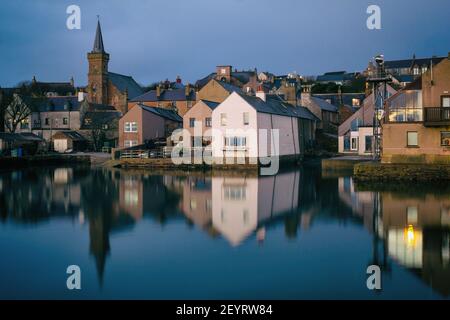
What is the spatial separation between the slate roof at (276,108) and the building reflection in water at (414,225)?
673 inches

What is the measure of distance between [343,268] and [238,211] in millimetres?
9206

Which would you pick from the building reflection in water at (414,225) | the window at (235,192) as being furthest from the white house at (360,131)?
the building reflection in water at (414,225)

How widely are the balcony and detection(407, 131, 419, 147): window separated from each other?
102 centimetres

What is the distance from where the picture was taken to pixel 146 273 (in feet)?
42.5

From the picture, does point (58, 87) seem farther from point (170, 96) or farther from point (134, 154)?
point (134, 154)

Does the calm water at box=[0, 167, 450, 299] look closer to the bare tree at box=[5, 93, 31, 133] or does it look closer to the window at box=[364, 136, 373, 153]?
the window at box=[364, 136, 373, 153]

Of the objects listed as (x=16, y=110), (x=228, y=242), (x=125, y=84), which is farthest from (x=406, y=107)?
(x=125, y=84)

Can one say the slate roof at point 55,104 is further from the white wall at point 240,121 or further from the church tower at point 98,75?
the white wall at point 240,121

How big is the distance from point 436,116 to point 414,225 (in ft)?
50.5

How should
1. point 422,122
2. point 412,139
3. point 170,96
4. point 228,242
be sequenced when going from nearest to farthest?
1. point 228,242
2. point 422,122
3. point 412,139
4. point 170,96

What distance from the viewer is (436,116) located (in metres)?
31.4

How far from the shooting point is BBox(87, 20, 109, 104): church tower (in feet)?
296

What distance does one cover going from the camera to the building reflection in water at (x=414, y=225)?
1317cm
